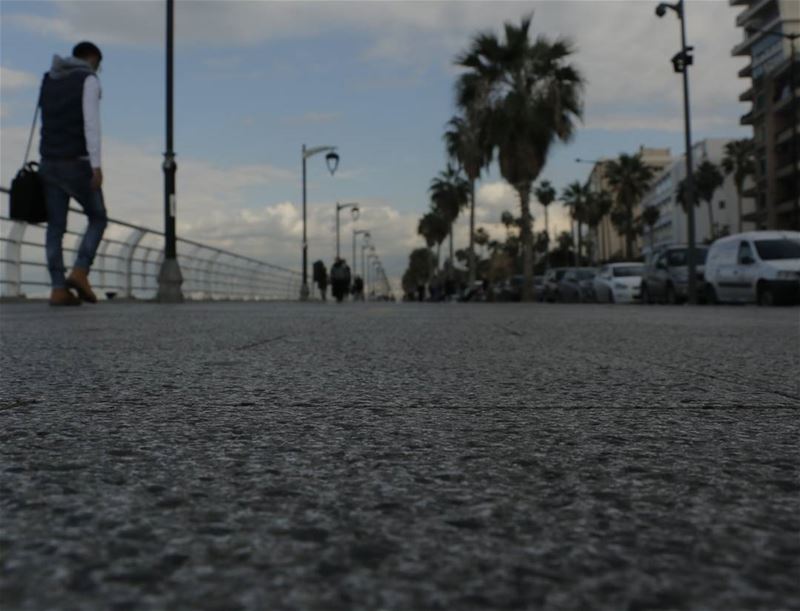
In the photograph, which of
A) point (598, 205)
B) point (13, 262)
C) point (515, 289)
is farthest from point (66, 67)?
point (598, 205)

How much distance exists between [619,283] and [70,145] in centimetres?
1877

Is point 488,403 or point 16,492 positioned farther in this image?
point 488,403

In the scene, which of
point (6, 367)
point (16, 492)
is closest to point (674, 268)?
point (6, 367)

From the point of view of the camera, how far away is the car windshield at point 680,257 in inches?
896

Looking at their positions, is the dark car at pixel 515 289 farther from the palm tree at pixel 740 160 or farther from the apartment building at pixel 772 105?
the palm tree at pixel 740 160

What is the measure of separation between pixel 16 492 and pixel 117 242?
15.3 m

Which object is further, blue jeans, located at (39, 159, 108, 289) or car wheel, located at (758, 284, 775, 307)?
car wheel, located at (758, 284, 775, 307)

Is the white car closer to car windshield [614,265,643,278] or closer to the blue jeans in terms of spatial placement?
car windshield [614,265,643,278]

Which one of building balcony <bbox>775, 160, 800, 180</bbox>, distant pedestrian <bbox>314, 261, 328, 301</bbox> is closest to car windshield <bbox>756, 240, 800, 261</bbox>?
distant pedestrian <bbox>314, 261, 328, 301</bbox>

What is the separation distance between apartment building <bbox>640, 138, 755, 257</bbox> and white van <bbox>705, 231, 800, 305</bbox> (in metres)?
73.7

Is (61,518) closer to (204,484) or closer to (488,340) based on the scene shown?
(204,484)

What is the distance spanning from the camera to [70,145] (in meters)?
7.88

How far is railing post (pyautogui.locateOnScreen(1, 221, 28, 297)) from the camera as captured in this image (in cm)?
1222

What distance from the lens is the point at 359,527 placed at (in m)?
0.91
